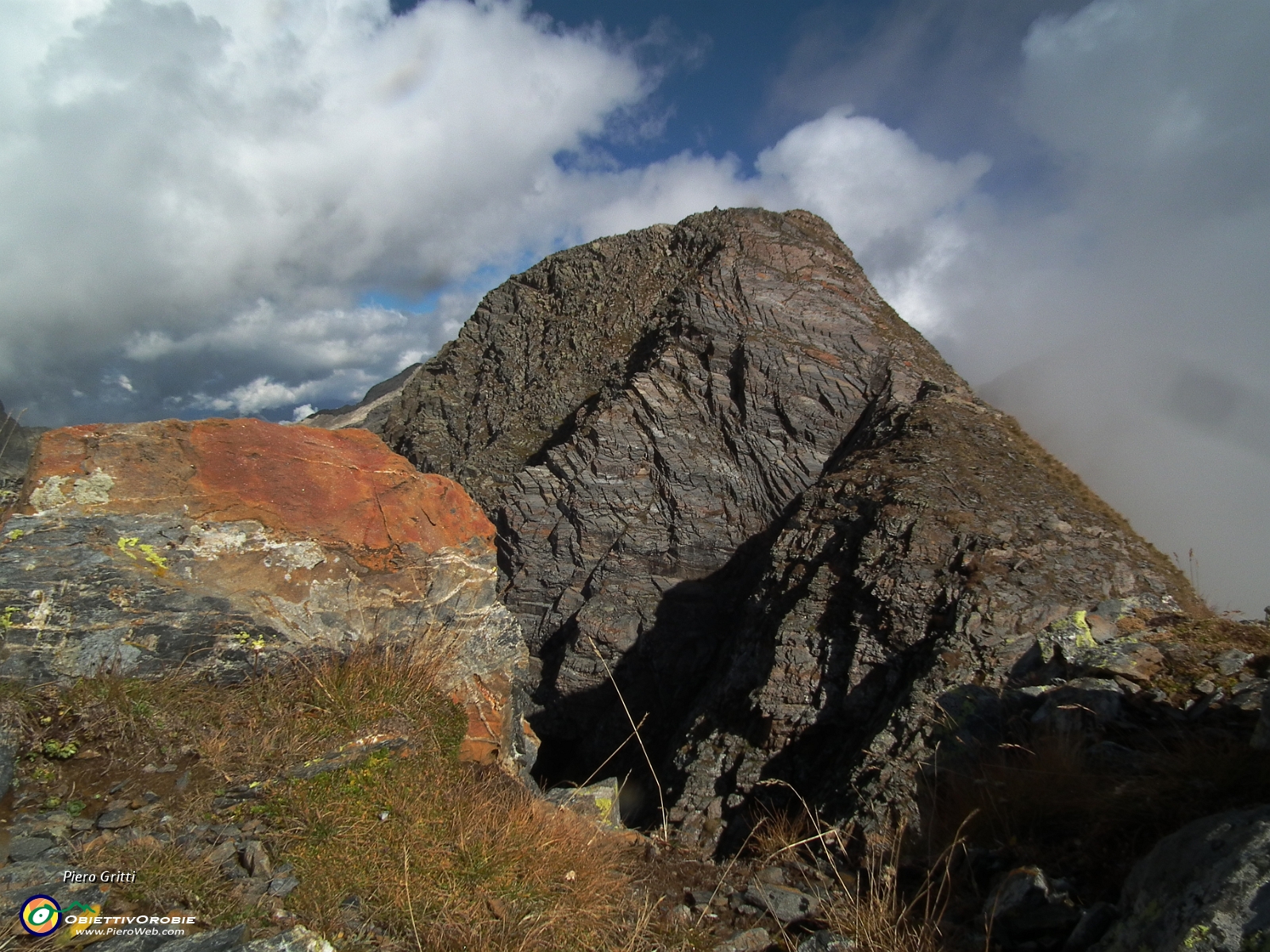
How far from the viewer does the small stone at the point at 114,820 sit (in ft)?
10.6

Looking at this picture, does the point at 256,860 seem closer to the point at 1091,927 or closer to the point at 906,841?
the point at 1091,927

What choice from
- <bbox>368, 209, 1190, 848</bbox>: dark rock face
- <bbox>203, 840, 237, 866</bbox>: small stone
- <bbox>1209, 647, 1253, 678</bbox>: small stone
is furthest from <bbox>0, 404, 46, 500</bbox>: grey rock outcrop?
<bbox>1209, 647, 1253, 678</bbox>: small stone

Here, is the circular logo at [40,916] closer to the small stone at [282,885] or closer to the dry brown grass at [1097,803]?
the small stone at [282,885]

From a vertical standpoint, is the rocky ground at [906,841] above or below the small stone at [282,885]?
above

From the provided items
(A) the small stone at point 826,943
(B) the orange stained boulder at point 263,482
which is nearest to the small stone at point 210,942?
(A) the small stone at point 826,943

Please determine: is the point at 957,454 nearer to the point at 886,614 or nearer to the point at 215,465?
the point at 886,614

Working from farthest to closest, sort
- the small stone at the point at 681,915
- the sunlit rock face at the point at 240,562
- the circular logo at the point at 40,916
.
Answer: the sunlit rock face at the point at 240,562 → the small stone at the point at 681,915 → the circular logo at the point at 40,916

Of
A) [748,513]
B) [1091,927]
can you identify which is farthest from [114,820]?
[748,513]

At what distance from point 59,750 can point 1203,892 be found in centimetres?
524

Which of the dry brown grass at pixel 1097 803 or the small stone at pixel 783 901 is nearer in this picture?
the dry brown grass at pixel 1097 803

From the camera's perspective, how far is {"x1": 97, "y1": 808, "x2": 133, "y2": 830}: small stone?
323 centimetres

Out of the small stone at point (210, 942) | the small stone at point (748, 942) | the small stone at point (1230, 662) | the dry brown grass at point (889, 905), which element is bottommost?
the small stone at point (748, 942)

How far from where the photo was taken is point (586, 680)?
19234 mm

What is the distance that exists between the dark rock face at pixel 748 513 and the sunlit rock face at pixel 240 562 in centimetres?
451
